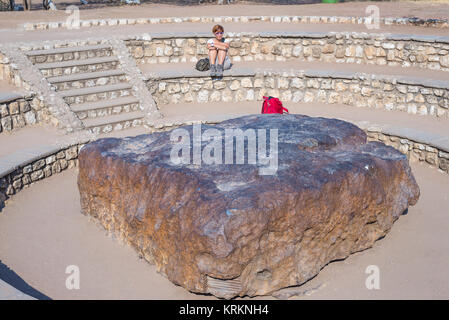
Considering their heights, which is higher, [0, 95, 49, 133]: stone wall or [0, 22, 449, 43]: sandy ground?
[0, 22, 449, 43]: sandy ground

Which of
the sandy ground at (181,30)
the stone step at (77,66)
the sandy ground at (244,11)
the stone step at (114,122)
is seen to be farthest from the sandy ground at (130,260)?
the sandy ground at (244,11)

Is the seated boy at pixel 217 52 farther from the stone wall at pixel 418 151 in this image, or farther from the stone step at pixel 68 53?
the stone wall at pixel 418 151

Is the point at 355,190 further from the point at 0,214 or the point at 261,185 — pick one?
the point at 0,214

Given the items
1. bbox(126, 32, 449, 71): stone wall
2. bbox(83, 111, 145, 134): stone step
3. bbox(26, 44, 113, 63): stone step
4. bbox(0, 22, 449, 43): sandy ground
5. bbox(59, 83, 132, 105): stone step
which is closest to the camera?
bbox(83, 111, 145, 134): stone step

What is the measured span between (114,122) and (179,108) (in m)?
1.63

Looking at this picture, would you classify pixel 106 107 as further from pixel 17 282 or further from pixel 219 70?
pixel 17 282

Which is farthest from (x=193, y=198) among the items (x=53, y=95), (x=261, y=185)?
(x=53, y=95)

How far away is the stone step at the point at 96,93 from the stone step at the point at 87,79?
5.9 inches

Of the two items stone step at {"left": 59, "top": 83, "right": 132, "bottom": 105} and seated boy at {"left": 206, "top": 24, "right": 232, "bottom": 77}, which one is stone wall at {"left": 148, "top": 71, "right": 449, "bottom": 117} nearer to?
seated boy at {"left": 206, "top": 24, "right": 232, "bottom": 77}

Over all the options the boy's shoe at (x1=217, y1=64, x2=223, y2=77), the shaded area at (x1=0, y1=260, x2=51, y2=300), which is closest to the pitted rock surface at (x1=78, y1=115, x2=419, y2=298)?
the shaded area at (x1=0, y1=260, x2=51, y2=300)

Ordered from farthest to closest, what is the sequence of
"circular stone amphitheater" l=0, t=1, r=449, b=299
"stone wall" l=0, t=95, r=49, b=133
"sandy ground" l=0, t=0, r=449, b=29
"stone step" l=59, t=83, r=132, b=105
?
"sandy ground" l=0, t=0, r=449, b=29
"stone step" l=59, t=83, r=132, b=105
"stone wall" l=0, t=95, r=49, b=133
"circular stone amphitheater" l=0, t=1, r=449, b=299

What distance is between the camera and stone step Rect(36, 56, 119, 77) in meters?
9.96

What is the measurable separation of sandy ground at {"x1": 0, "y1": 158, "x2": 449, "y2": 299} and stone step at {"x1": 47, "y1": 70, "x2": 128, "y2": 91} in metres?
3.46

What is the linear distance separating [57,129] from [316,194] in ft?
17.9
